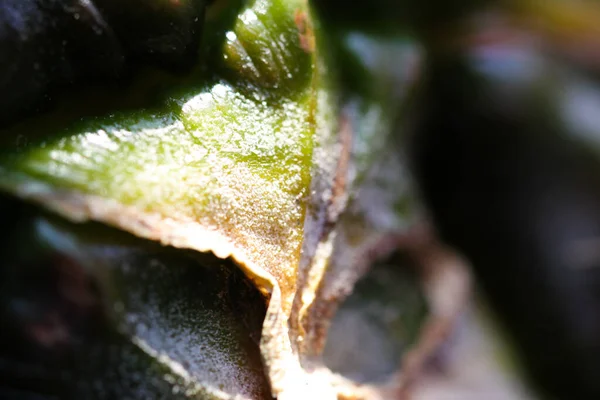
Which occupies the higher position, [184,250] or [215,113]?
[215,113]

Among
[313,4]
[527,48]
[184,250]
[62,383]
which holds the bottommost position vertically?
[62,383]

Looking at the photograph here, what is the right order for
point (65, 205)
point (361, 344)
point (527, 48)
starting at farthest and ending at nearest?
1. point (527, 48)
2. point (361, 344)
3. point (65, 205)

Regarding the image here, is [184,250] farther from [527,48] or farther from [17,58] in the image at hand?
[527,48]

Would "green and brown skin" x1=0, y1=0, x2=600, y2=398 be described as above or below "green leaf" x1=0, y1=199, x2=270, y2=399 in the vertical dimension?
above

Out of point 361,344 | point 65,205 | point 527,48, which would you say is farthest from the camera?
point 527,48

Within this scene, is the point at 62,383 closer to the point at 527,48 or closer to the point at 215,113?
the point at 215,113

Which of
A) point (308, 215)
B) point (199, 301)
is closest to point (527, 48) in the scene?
point (308, 215)

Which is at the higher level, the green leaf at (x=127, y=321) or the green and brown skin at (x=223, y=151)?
the green and brown skin at (x=223, y=151)

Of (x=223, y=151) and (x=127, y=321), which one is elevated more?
(x=223, y=151)

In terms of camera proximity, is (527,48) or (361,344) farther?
(527,48)
